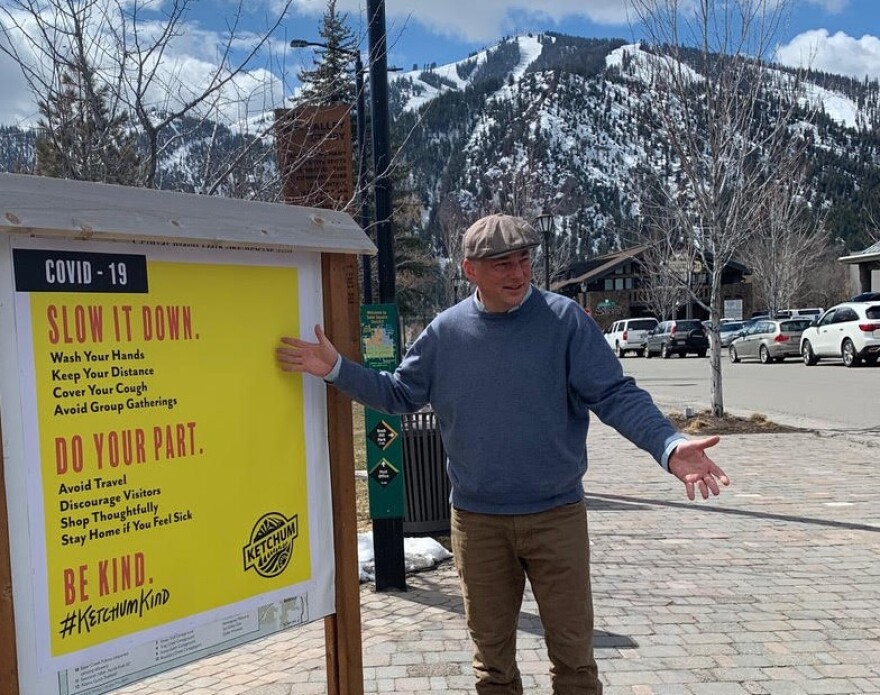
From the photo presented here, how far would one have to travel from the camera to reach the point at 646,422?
246 cm

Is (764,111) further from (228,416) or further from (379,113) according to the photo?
(228,416)

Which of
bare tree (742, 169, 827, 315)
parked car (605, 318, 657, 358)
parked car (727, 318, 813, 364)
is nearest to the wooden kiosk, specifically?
parked car (727, 318, 813, 364)

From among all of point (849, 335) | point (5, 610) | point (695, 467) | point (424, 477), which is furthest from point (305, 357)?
point (849, 335)

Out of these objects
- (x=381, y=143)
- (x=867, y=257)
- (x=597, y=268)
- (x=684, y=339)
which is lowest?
(x=684, y=339)

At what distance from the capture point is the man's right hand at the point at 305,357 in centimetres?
252

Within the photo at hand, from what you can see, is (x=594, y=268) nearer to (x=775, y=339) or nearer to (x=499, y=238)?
(x=775, y=339)

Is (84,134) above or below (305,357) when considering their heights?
above

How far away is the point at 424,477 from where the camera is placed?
5680mm

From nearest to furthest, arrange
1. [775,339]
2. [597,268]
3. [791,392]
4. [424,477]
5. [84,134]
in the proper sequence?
1. [84,134]
2. [424,477]
3. [791,392]
4. [775,339]
5. [597,268]

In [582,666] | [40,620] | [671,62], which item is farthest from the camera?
[671,62]

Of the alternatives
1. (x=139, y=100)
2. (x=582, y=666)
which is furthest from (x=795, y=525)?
(x=139, y=100)

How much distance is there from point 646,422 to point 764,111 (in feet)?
40.6

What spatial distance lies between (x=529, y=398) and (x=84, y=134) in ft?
11.8

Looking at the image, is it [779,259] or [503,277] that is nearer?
[503,277]
